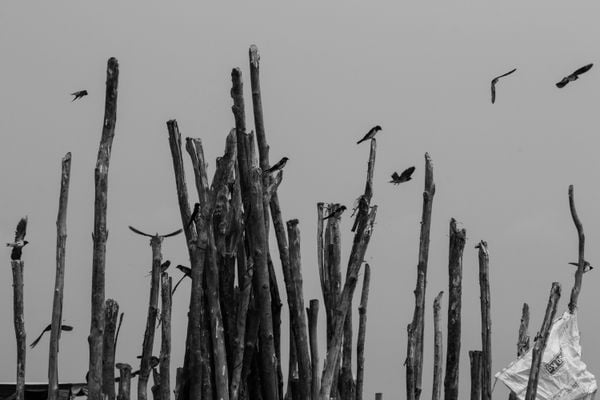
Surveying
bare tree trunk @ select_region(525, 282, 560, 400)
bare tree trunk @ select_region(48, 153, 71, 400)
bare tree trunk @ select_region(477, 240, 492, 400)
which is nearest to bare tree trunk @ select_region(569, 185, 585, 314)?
bare tree trunk @ select_region(525, 282, 560, 400)

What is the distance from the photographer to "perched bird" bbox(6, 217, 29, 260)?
6.64 meters

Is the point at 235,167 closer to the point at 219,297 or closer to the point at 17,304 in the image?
the point at 219,297

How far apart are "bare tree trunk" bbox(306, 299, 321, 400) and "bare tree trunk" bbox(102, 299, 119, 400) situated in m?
1.13

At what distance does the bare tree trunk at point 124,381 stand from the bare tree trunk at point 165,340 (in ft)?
1.06

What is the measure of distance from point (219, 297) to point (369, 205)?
1043 millimetres

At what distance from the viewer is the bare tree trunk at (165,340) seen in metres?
6.11

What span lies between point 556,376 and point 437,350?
845 mm

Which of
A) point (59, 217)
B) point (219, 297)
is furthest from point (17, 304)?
point (219, 297)

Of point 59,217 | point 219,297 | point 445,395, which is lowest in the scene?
point 445,395

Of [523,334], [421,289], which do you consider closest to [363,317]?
[421,289]

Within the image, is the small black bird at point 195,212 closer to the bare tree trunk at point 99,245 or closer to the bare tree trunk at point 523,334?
the bare tree trunk at point 99,245

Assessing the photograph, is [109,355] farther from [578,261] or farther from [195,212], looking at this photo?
[578,261]

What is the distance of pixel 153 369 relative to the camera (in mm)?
6449

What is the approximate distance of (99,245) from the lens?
6086mm
